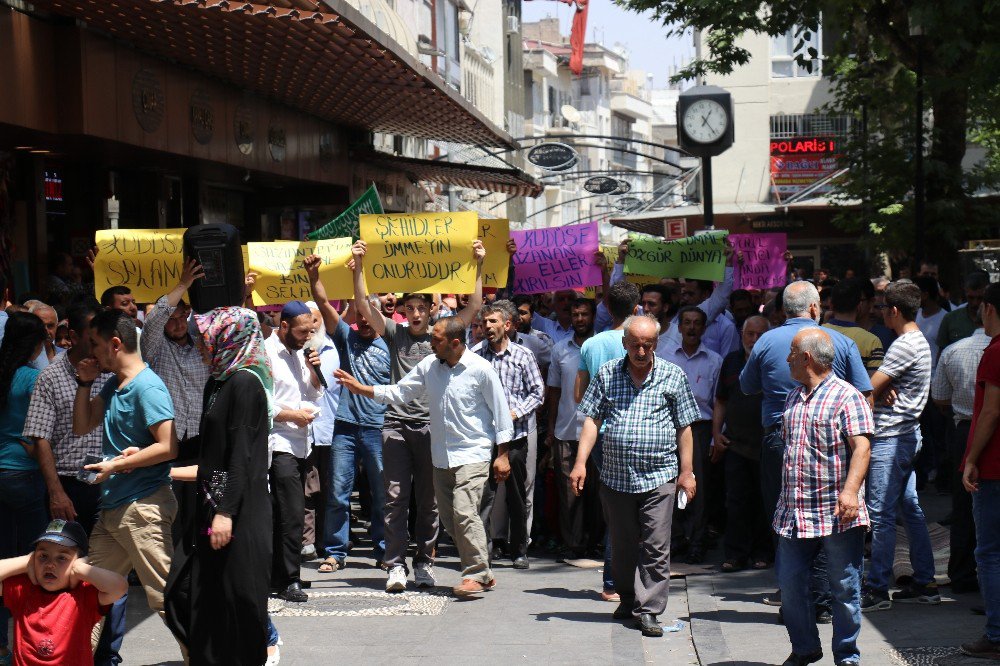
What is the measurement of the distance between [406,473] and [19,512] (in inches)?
120

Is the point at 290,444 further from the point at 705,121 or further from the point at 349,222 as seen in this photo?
the point at 705,121

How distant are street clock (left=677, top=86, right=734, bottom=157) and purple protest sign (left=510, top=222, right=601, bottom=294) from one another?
142cm

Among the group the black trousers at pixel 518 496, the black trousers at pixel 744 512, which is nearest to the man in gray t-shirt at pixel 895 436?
the black trousers at pixel 744 512

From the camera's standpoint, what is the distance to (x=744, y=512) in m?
9.96

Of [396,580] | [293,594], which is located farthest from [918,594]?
[293,594]

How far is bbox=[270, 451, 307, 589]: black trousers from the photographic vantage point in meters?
9.17

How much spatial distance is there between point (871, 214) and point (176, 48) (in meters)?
10.8

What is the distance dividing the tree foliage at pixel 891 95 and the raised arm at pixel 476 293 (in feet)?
18.7

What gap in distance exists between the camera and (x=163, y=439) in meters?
6.59

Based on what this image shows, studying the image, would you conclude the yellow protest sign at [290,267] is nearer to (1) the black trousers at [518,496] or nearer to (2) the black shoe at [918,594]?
(1) the black trousers at [518,496]

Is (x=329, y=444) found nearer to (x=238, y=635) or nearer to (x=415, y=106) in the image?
(x=238, y=635)

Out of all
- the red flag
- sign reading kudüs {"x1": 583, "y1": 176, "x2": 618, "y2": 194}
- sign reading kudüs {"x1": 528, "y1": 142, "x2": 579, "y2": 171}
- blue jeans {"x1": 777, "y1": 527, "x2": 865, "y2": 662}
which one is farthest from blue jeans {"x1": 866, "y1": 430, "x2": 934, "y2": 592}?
the red flag

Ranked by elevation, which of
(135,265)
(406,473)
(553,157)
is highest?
(553,157)

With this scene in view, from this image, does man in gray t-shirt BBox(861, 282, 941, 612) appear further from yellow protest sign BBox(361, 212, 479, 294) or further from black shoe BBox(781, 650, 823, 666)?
yellow protest sign BBox(361, 212, 479, 294)
